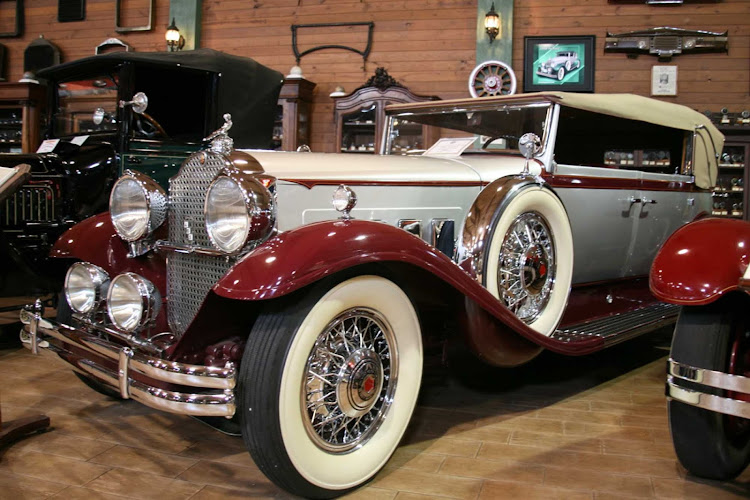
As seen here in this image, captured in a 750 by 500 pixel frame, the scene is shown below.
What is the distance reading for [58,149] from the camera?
4453 millimetres

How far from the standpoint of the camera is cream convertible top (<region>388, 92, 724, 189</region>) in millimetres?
3281

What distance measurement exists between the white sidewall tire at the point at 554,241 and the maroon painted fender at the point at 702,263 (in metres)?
0.63

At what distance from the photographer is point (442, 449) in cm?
243

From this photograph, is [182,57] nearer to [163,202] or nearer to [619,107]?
[163,202]

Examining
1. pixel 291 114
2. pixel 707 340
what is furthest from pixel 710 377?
pixel 291 114

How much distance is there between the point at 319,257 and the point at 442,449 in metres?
1.03

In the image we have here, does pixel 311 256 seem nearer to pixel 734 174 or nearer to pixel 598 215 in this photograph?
pixel 598 215

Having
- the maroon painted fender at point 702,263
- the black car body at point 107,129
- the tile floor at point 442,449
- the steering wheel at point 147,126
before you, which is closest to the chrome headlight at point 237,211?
the tile floor at point 442,449

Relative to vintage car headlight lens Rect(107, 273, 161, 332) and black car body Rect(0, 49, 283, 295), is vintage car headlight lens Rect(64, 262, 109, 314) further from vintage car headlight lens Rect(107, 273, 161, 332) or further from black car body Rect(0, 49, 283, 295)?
black car body Rect(0, 49, 283, 295)

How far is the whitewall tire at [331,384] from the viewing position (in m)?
1.80

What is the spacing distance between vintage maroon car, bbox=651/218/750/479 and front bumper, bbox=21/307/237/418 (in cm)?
137

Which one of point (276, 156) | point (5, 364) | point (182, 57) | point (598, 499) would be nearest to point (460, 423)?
point (598, 499)

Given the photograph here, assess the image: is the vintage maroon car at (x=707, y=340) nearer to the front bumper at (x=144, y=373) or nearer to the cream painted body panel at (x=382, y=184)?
the cream painted body panel at (x=382, y=184)

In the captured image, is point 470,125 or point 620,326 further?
point 470,125
